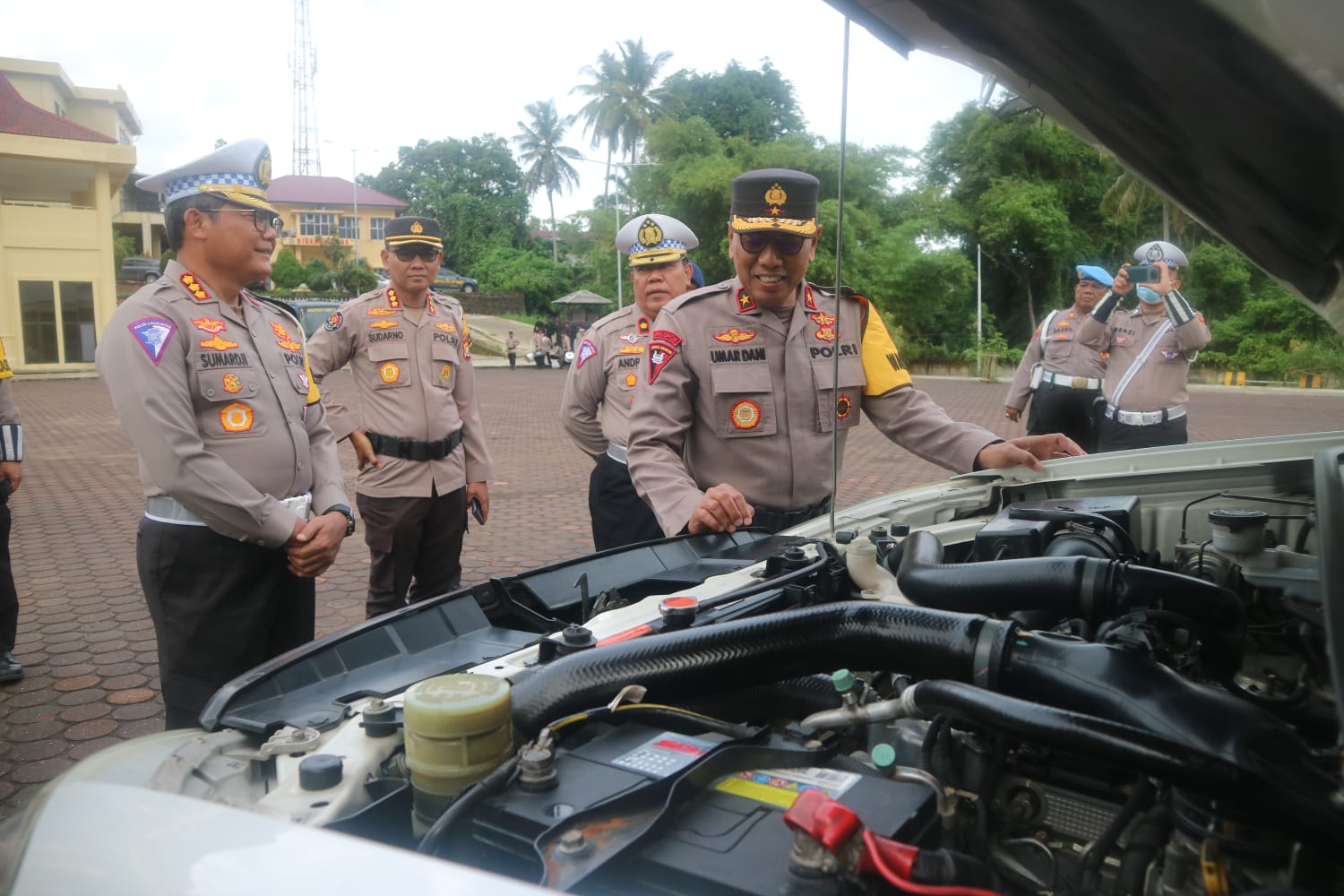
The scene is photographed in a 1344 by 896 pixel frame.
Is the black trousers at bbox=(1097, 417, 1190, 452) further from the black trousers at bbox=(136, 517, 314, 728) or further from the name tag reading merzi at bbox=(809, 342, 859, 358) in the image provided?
the black trousers at bbox=(136, 517, 314, 728)

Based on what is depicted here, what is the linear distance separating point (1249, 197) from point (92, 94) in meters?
37.0

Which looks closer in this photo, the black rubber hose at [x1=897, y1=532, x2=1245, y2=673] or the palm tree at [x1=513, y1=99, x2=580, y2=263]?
the black rubber hose at [x1=897, y1=532, x2=1245, y2=673]

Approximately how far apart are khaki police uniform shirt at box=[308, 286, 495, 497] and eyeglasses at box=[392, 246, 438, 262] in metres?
0.16

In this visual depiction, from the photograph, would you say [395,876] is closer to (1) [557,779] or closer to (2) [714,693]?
(1) [557,779]

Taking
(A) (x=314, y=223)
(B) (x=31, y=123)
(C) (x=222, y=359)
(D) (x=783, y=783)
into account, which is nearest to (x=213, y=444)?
(C) (x=222, y=359)

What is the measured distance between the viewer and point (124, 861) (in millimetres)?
913

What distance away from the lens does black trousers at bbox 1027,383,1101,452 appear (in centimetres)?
575

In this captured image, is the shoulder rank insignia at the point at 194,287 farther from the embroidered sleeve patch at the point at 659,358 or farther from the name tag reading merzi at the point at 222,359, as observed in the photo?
the embroidered sleeve patch at the point at 659,358

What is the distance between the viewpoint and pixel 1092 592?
1212 millimetres

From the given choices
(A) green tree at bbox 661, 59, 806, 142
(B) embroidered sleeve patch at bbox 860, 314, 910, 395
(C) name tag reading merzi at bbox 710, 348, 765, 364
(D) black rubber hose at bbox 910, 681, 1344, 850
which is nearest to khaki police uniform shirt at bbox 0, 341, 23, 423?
(C) name tag reading merzi at bbox 710, 348, 765, 364

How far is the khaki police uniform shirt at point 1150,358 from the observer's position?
16.5 feet

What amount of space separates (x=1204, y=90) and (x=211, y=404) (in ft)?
7.23

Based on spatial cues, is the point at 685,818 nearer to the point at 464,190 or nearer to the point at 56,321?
the point at 56,321

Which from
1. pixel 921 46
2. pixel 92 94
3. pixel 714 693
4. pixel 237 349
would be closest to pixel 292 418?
pixel 237 349
